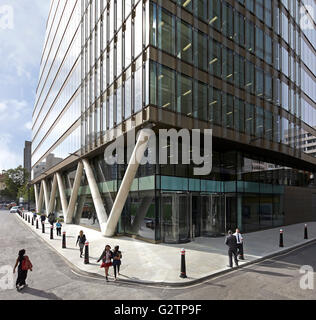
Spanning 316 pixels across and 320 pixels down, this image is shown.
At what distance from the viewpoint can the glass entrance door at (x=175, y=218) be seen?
679 inches

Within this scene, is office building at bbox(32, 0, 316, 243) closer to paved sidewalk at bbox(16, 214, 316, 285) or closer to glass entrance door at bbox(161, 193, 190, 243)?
glass entrance door at bbox(161, 193, 190, 243)

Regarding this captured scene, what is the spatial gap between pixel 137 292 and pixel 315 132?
33344 millimetres

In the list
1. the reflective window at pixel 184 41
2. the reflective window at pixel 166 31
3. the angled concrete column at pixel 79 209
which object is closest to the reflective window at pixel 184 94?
the reflective window at pixel 184 41

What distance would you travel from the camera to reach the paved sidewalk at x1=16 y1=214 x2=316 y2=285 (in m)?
9.97

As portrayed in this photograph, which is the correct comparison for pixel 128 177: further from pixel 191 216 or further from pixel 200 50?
pixel 200 50

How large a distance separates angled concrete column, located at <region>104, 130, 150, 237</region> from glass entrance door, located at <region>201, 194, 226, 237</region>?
20.7 feet

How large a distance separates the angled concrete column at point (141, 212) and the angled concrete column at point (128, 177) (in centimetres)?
137

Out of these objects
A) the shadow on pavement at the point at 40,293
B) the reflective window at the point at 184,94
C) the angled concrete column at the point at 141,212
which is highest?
the reflective window at the point at 184,94

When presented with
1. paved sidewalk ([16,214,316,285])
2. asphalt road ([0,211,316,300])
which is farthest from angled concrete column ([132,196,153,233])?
asphalt road ([0,211,316,300])

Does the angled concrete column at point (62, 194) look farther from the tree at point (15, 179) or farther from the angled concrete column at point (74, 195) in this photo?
the tree at point (15, 179)

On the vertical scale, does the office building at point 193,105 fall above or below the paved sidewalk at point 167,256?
above

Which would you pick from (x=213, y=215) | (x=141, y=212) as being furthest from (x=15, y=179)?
(x=213, y=215)

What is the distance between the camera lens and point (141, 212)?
18.6 meters

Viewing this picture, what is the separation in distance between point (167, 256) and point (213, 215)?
885cm
